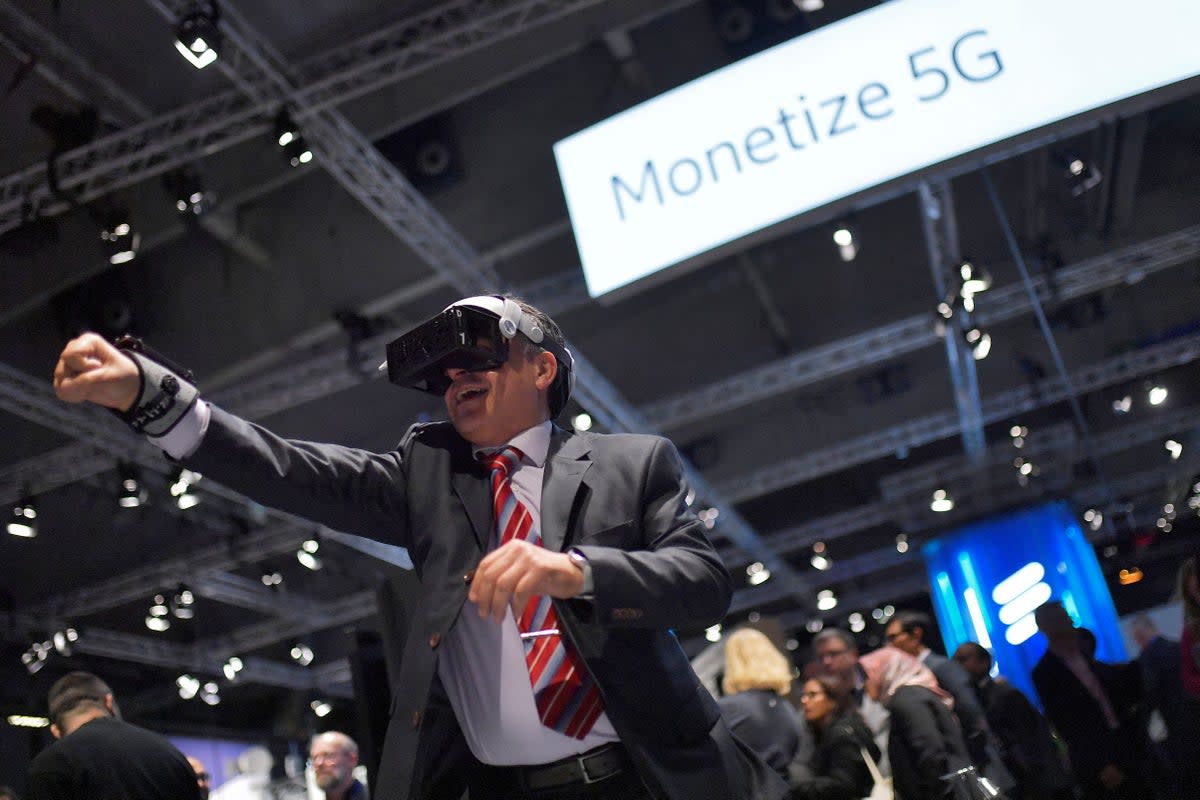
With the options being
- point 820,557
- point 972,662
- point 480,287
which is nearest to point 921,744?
point 972,662

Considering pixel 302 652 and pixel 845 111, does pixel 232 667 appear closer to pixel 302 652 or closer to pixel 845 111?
pixel 302 652

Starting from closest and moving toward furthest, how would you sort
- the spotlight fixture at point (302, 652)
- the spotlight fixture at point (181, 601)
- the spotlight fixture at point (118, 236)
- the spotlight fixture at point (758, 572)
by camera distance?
the spotlight fixture at point (118, 236) → the spotlight fixture at point (181, 601) → the spotlight fixture at point (758, 572) → the spotlight fixture at point (302, 652)

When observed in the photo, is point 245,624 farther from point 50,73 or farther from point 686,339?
point 50,73

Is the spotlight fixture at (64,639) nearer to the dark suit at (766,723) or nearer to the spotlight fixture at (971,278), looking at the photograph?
the spotlight fixture at (971,278)

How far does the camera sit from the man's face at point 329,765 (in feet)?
17.5

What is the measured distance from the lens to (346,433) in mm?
11172

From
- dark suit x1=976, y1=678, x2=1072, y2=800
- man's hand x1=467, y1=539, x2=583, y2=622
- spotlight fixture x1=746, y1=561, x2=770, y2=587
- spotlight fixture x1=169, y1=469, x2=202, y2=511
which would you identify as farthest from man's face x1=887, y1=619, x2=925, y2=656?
spotlight fixture x1=746, y1=561, x2=770, y2=587

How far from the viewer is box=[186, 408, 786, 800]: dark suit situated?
4.89ft

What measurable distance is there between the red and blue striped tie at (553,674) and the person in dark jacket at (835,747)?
8.44 feet

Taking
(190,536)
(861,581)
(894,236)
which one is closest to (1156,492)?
(861,581)

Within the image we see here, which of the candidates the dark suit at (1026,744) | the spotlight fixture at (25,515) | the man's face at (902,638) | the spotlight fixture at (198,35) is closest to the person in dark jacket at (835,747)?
the man's face at (902,638)

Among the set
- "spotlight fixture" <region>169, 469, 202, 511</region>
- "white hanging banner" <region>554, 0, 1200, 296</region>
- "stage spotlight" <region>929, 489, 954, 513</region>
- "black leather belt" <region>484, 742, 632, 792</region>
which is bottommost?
"black leather belt" <region>484, 742, 632, 792</region>

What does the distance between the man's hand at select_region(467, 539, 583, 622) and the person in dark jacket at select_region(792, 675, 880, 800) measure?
9.50ft

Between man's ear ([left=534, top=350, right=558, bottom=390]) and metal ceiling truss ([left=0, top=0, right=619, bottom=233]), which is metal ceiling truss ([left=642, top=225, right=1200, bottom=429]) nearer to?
metal ceiling truss ([left=0, top=0, right=619, bottom=233])
